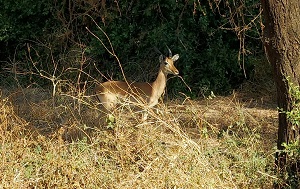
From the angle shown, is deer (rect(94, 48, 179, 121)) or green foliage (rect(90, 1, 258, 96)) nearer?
deer (rect(94, 48, 179, 121))

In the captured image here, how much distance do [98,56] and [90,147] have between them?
19.8ft

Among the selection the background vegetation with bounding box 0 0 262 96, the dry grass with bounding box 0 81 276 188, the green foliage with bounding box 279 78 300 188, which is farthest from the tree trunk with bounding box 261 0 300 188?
the background vegetation with bounding box 0 0 262 96

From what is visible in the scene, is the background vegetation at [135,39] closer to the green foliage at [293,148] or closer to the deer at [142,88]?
the deer at [142,88]

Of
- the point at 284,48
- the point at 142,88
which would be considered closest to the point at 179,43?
the point at 142,88

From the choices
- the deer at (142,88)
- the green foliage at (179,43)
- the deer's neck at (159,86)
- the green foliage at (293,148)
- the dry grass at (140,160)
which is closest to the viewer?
the dry grass at (140,160)

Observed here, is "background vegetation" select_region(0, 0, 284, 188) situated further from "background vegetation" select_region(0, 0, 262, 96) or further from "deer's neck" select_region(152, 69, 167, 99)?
"deer's neck" select_region(152, 69, 167, 99)

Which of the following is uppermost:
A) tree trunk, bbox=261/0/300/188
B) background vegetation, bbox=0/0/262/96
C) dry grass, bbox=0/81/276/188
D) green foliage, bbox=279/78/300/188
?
tree trunk, bbox=261/0/300/188

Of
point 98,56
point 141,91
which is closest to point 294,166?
point 141,91

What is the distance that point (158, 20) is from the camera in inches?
445

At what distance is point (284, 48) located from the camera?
5273mm

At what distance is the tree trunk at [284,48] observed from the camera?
524 cm

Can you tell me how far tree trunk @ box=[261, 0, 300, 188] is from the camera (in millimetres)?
5238

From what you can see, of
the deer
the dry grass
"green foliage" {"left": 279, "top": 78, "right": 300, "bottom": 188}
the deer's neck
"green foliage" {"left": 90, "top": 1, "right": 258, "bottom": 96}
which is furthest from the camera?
"green foliage" {"left": 90, "top": 1, "right": 258, "bottom": 96}

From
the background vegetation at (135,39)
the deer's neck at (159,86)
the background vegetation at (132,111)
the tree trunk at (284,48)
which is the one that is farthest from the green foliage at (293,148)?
the background vegetation at (135,39)
